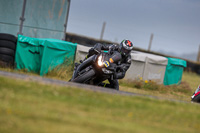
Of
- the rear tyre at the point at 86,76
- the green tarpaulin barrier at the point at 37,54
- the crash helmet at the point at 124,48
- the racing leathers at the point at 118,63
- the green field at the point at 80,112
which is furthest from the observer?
the green tarpaulin barrier at the point at 37,54

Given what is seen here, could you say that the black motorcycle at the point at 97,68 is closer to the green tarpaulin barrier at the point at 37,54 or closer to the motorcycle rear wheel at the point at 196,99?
the motorcycle rear wheel at the point at 196,99

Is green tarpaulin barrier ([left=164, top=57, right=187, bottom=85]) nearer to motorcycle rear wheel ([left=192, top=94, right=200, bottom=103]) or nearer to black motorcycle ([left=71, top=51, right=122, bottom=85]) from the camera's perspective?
motorcycle rear wheel ([left=192, top=94, right=200, bottom=103])

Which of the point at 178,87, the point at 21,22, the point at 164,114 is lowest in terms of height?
the point at 178,87

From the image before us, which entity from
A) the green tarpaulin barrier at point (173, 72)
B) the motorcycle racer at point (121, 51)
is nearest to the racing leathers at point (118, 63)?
the motorcycle racer at point (121, 51)

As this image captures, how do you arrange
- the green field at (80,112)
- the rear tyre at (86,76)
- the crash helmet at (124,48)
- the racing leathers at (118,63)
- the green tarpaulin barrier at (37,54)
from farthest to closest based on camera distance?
the green tarpaulin barrier at (37,54) → the crash helmet at (124,48) → the racing leathers at (118,63) → the rear tyre at (86,76) → the green field at (80,112)

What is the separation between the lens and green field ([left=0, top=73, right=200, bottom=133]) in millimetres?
4363

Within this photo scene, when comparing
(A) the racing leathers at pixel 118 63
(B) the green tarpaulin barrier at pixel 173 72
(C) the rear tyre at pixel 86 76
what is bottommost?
(B) the green tarpaulin barrier at pixel 173 72

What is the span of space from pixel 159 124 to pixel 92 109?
104cm

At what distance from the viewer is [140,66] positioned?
A: 14.8 metres

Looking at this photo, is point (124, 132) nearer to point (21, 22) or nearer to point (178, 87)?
point (21, 22)

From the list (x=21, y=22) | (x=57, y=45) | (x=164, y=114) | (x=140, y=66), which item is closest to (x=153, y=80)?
(x=140, y=66)

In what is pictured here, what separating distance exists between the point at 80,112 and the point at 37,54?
7.40 m

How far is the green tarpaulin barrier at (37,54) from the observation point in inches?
475

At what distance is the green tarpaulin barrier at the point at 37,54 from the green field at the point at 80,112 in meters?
5.62
